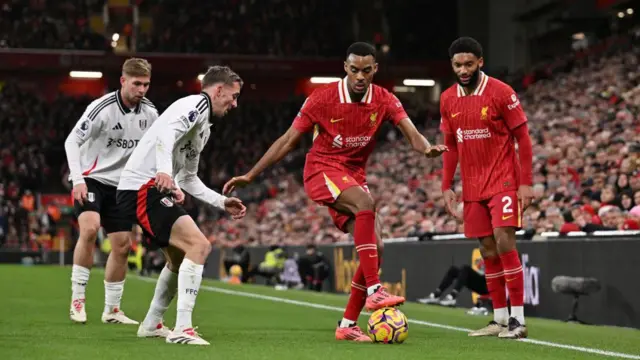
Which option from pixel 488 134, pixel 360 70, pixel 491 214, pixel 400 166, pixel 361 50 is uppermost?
pixel 400 166

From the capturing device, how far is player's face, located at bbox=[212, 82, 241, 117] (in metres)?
7.60

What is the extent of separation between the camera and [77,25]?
40.8 metres

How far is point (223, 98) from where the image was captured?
25.0ft

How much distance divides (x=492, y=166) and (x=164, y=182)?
2.84 meters

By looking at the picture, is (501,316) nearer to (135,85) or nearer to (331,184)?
(331,184)

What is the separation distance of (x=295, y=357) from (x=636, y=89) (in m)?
15.7

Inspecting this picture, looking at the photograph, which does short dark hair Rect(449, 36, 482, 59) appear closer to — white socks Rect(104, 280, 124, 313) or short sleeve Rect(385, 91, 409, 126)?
short sleeve Rect(385, 91, 409, 126)

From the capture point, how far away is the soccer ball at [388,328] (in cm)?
775

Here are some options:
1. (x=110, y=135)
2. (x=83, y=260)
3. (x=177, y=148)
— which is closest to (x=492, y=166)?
(x=177, y=148)

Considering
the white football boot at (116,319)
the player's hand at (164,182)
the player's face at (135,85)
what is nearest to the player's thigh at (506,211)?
the player's hand at (164,182)

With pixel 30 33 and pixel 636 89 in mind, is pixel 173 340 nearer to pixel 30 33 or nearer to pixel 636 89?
pixel 636 89

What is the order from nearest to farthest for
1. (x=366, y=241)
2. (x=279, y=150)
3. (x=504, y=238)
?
1. (x=366, y=241)
2. (x=279, y=150)
3. (x=504, y=238)

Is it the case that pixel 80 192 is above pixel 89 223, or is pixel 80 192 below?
above

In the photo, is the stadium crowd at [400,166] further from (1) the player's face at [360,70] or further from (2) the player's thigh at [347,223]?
Answer: (1) the player's face at [360,70]
